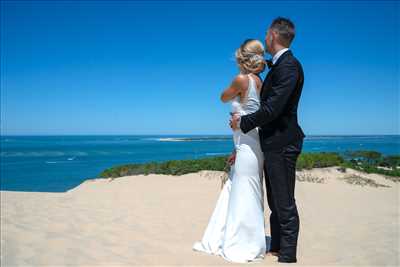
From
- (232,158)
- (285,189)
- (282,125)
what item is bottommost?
(285,189)

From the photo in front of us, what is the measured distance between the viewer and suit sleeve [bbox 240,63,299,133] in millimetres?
3492

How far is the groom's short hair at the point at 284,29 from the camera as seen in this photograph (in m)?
3.71

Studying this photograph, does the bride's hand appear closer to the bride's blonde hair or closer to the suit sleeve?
the suit sleeve

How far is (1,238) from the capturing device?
15.7 ft

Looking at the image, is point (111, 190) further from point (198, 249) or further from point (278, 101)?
point (278, 101)

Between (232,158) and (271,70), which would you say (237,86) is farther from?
(232,158)

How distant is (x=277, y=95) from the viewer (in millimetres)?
3490

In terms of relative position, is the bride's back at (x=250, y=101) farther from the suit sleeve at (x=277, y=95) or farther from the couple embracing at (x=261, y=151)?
the suit sleeve at (x=277, y=95)

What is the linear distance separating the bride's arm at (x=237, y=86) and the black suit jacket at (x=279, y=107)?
21 cm

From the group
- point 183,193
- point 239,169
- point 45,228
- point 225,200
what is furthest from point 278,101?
point 183,193

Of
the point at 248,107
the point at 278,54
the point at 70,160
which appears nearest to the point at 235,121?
the point at 248,107

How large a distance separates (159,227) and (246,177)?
242 centimetres

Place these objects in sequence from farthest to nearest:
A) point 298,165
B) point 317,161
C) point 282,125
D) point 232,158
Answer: point 317,161 → point 298,165 → point 232,158 → point 282,125

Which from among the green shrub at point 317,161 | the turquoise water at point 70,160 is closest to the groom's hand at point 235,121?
the green shrub at point 317,161
